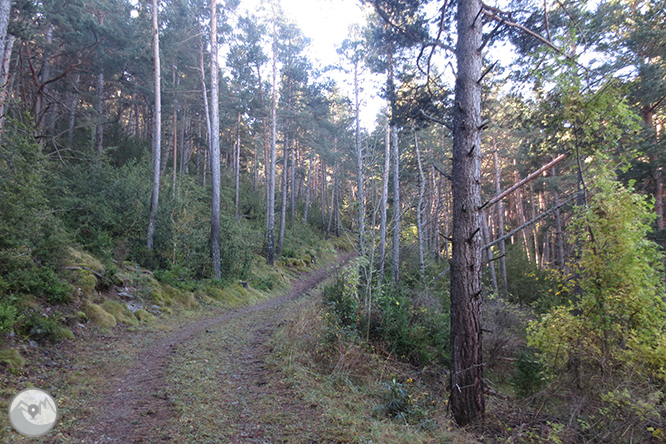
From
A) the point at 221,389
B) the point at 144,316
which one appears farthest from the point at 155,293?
the point at 221,389

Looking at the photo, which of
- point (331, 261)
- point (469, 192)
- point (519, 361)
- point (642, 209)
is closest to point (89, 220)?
point (469, 192)

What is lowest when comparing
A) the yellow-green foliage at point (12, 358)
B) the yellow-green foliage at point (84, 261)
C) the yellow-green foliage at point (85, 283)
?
the yellow-green foliage at point (12, 358)

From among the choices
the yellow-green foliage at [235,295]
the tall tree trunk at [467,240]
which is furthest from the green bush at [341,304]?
the yellow-green foliage at [235,295]

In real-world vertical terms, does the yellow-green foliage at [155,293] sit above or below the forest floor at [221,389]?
above

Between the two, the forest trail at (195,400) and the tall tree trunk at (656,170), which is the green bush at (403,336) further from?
the tall tree trunk at (656,170)

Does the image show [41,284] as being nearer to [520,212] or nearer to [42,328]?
[42,328]

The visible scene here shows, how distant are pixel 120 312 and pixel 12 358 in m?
3.56

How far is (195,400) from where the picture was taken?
4371 mm

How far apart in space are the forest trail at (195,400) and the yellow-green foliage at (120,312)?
4.62 ft

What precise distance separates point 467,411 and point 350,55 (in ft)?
54.9

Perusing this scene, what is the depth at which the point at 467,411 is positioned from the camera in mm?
4457

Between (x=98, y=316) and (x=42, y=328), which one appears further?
(x=98, y=316)

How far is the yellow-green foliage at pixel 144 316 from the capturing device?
8617 millimetres

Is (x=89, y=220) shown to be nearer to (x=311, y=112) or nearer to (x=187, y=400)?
(x=187, y=400)
